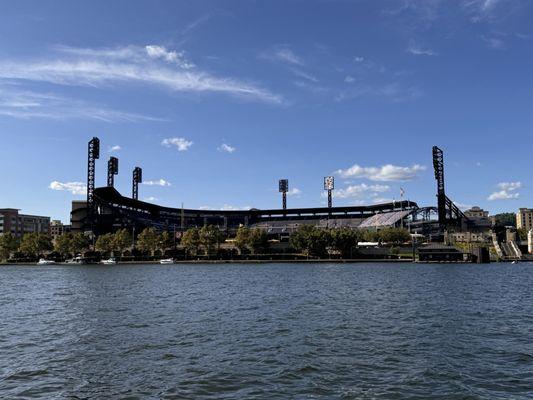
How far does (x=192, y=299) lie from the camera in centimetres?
6562

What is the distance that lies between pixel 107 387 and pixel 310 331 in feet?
60.4

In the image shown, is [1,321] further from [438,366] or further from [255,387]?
[438,366]

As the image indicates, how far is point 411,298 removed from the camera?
2496 inches

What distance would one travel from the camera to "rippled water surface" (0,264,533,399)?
2475 centimetres

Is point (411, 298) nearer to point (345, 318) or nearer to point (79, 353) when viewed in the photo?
point (345, 318)

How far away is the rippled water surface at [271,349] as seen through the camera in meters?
24.8

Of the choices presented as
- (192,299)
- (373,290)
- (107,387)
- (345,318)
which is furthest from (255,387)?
(373,290)

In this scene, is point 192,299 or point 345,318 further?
point 192,299

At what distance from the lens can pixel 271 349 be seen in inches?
1314

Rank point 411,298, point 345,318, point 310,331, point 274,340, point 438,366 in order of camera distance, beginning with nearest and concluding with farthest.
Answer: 1. point 438,366
2. point 274,340
3. point 310,331
4. point 345,318
5. point 411,298

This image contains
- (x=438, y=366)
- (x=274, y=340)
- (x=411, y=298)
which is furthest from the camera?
(x=411, y=298)

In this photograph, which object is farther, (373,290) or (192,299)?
(373,290)

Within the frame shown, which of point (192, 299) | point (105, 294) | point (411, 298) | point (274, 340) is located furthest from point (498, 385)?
point (105, 294)

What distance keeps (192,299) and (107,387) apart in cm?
4049
